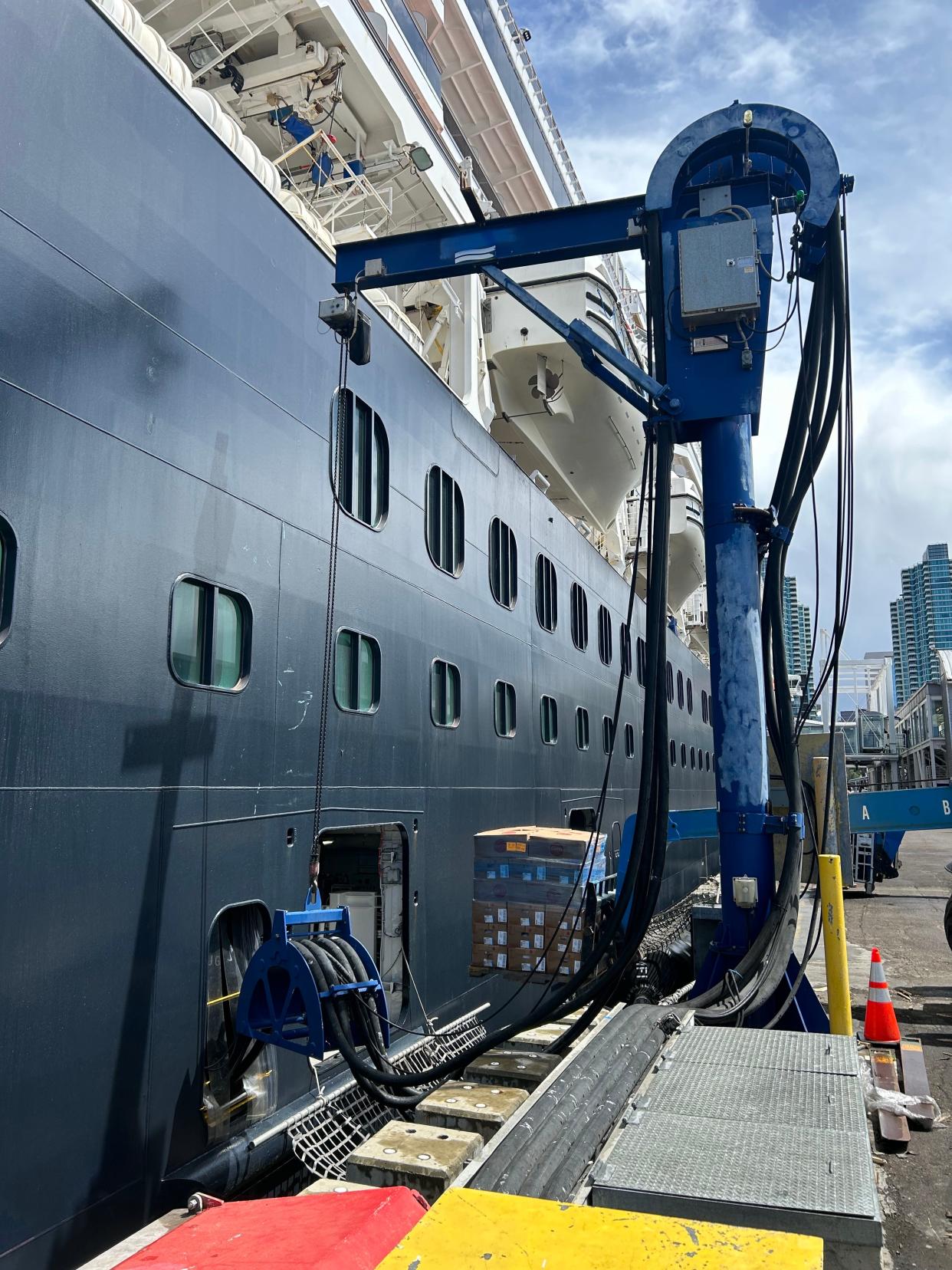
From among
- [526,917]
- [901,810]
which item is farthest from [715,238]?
[526,917]

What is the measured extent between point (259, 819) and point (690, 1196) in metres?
3.54

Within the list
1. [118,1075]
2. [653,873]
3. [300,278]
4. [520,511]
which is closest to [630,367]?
[300,278]

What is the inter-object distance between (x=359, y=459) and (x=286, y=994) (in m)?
4.03

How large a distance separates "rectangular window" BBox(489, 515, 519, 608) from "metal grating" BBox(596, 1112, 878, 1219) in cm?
733

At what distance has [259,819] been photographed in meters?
5.46

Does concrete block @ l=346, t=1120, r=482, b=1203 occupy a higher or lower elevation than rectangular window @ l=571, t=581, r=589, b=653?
lower

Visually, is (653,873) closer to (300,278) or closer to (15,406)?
(15,406)

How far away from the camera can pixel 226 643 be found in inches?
209

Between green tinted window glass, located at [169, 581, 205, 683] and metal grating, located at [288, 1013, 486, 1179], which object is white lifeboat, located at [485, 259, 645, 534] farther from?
metal grating, located at [288, 1013, 486, 1179]

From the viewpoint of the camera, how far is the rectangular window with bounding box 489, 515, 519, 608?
10125 mm

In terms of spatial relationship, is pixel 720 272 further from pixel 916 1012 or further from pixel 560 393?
pixel 560 393

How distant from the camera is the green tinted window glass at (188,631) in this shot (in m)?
4.87

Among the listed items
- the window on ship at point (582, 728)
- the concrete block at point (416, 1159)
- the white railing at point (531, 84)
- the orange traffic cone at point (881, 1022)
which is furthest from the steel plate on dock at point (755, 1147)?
the white railing at point (531, 84)

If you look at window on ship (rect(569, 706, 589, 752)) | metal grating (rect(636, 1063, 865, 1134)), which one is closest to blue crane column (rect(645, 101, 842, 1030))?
metal grating (rect(636, 1063, 865, 1134))
